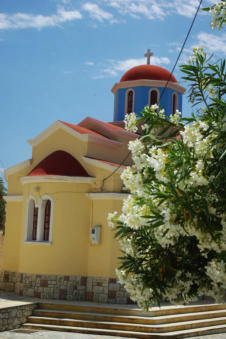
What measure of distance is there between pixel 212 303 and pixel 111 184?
502cm

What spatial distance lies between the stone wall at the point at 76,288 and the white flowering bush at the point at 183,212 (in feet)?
29.8

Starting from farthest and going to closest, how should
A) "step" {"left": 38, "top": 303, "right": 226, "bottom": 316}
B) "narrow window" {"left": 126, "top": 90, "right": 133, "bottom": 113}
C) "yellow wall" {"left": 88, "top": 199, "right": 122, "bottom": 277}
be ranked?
1. "narrow window" {"left": 126, "top": 90, "right": 133, "bottom": 113}
2. "yellow wall" {"left": 88, "top": 199, "right": 122, "bottom": 277}
3. "step" {"left": 38, "top": 303, "right": 226, "bottom": 316}

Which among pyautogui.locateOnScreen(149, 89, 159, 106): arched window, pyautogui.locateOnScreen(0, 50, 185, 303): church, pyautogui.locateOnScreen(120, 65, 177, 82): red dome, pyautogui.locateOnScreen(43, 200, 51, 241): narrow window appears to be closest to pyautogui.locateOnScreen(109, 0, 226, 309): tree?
pyautogui.locateOnScreen(0, 50, 185, 303): church

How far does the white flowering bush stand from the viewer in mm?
4117

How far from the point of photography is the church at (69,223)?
555 inches

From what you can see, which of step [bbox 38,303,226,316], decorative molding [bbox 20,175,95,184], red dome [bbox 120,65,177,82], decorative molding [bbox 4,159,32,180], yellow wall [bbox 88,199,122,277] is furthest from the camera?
red dome [bbox 120,65,177,82]

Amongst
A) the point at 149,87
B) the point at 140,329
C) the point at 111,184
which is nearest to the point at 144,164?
the point at 140,329

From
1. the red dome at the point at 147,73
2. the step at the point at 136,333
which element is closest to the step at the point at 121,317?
the step at the point at 136,333

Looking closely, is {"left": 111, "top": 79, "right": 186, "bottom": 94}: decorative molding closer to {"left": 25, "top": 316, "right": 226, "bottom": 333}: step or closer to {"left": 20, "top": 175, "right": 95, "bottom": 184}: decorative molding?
{"left": 20, "top": 175, "right": 95, "bottom": 184}: decorative molding

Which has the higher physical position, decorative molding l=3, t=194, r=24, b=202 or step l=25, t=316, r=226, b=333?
decorative molding l=3, t=194, r=24, b=202

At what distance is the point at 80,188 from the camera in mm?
14602

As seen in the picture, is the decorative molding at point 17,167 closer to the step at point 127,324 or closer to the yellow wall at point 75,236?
the yellow wall at point 75,236

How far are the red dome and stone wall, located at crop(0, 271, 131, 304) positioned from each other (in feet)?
33.0

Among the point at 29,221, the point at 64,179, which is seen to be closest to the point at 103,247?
the point at 64,179
